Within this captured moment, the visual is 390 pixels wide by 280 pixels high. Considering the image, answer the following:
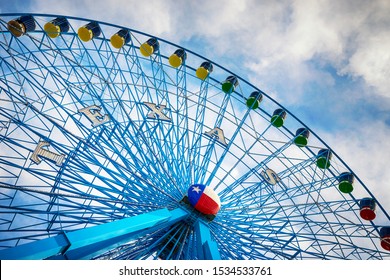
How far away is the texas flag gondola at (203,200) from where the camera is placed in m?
10.4

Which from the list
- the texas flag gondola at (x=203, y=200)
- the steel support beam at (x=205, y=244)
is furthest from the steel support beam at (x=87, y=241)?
the texas flag gondola at (x=203, y=200)

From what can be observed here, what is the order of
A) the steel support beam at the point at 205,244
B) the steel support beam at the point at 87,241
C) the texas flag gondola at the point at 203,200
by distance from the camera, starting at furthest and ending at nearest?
1. the texas flag gondola at the point at 203,200
2. the steel support beam at the point at 205,244
3. the steel support beam at the point at 87,241

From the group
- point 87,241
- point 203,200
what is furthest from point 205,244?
point 87,241

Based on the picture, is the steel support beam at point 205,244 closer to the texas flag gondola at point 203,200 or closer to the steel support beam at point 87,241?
the texas flag gondola at point 203,200

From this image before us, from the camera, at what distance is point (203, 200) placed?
34.1 ft

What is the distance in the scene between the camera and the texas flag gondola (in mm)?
10359

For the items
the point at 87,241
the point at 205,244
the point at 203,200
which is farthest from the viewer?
the point at 203,200

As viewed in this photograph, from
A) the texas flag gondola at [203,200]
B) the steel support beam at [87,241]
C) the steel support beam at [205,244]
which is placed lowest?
the steel support beam at [87,241]

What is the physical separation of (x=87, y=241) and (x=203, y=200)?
198 inches

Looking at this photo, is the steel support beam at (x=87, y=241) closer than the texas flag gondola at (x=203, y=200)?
Yes

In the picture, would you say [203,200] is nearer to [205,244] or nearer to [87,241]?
[205,244]

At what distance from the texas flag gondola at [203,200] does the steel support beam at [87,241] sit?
211 centimetres
